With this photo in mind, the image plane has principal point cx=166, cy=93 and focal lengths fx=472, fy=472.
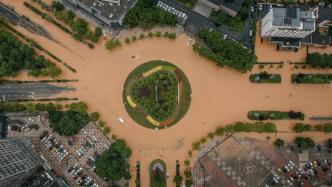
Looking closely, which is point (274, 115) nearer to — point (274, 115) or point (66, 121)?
point (274, 115)

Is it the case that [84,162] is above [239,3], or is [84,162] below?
below

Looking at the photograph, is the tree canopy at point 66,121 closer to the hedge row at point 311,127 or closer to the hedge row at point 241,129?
the hedge row at point 241,129

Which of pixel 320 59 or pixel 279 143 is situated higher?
pixel 320 59

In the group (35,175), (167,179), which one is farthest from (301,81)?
(35,175)

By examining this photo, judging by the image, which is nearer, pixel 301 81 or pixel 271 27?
pixel 271 27

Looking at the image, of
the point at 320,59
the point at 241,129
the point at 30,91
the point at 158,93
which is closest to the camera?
the point at 241,129

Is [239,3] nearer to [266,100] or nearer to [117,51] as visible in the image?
[266,100]

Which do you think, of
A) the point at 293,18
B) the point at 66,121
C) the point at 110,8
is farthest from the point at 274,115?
the point at 66,121

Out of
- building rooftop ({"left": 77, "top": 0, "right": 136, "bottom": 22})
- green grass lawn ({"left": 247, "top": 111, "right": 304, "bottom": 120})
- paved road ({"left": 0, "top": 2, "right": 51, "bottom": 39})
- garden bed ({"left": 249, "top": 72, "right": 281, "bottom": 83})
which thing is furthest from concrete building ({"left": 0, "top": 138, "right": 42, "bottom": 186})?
garden bed ({"left": 249, "top": 72, "right": 281, "bottom": 83})
